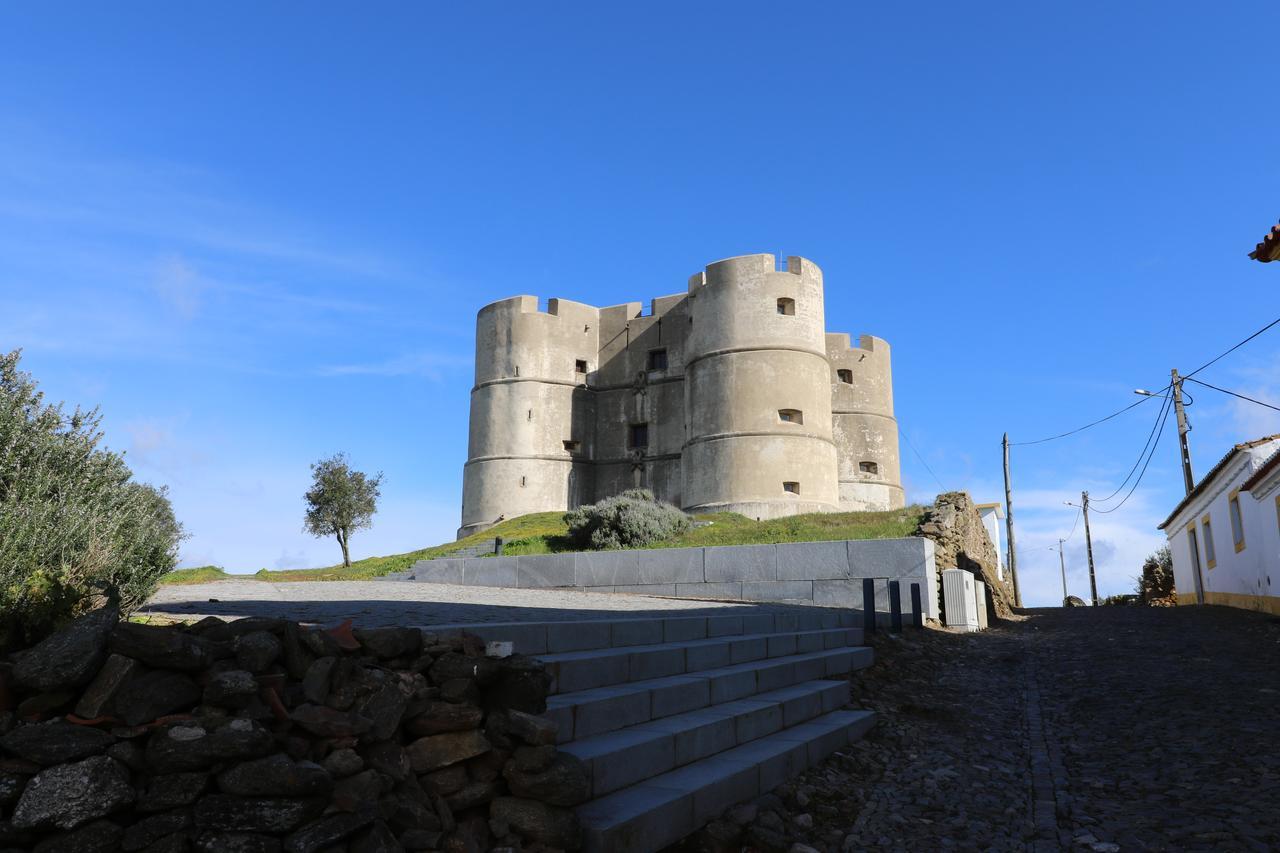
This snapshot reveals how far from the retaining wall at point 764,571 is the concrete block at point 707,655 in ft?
22.7

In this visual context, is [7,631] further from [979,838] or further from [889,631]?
Result: [889,631]

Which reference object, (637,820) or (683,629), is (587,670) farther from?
(683,629)

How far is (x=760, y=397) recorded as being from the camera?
100 ft

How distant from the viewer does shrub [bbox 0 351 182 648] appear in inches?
154

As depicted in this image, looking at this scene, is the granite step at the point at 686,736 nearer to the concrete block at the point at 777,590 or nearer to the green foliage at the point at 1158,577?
the concrete block at the point at 777,590

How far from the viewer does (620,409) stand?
120 feet

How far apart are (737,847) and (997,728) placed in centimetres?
383

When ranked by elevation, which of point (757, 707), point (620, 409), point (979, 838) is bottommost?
point (979, 838)

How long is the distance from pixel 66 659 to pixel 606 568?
1323cm

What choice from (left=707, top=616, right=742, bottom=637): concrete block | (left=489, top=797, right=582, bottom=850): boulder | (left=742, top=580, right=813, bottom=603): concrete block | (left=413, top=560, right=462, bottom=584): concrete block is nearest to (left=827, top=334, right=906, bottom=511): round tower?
(left=413, top=560, right=462, bottom=584): concrete block

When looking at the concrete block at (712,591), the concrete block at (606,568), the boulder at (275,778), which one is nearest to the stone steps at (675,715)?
the boulder at (275,778)

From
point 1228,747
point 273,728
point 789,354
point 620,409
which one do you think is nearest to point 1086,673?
point 1228,747

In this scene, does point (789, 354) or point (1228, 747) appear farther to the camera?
point (789, 354)

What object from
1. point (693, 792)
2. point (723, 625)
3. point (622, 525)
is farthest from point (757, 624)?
point (622, 525)
